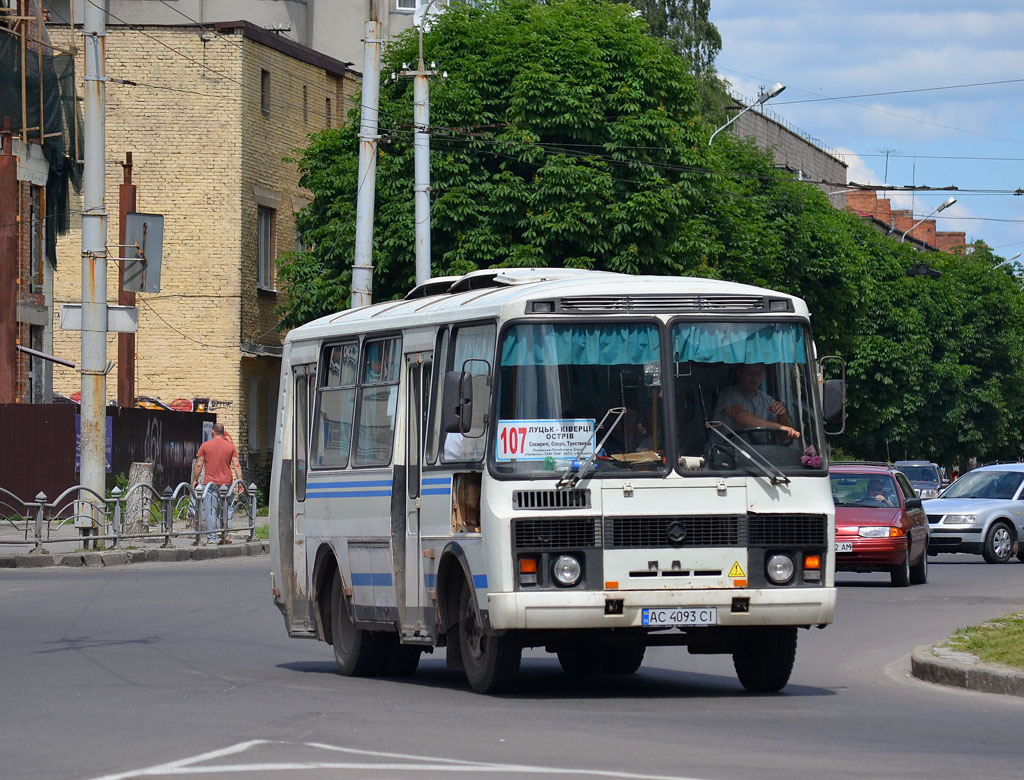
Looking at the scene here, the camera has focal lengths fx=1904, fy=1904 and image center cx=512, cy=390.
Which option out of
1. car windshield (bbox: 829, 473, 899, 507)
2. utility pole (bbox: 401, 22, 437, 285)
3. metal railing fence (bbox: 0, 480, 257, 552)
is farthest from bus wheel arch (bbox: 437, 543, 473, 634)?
utility pole (bbox: 401, 22, 437, 285)

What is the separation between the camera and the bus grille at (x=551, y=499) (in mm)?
11469

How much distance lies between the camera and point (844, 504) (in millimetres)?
25828

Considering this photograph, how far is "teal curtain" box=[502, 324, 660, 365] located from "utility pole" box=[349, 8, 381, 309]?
17846mm

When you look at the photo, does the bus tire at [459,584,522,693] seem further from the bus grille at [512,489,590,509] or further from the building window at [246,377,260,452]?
the building window at [246,377,260,452]

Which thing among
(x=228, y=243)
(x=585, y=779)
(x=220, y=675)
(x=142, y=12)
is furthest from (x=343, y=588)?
(x=142, y=12)

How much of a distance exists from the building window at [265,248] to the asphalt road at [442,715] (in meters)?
29.1

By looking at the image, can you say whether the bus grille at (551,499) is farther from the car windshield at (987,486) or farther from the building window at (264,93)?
the building window at (264,93)

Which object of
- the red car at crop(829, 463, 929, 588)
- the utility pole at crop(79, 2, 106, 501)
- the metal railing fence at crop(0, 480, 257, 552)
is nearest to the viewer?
the red car at crop(829, 463, 929, 588)

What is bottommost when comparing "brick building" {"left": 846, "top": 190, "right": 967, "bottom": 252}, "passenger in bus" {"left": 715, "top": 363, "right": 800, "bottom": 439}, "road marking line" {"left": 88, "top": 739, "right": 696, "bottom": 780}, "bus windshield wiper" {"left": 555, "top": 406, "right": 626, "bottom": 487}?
"road marking line" {"left": 88, "top": 739, "right": 696, "bottom": 780}

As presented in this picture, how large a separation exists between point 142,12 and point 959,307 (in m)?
39.3

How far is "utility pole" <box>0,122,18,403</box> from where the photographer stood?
38.2 meters

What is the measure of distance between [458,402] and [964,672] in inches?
165

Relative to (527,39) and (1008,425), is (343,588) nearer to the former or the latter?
(527,39)

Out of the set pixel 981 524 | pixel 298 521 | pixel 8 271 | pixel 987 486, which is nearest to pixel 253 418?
pixel 8 271
